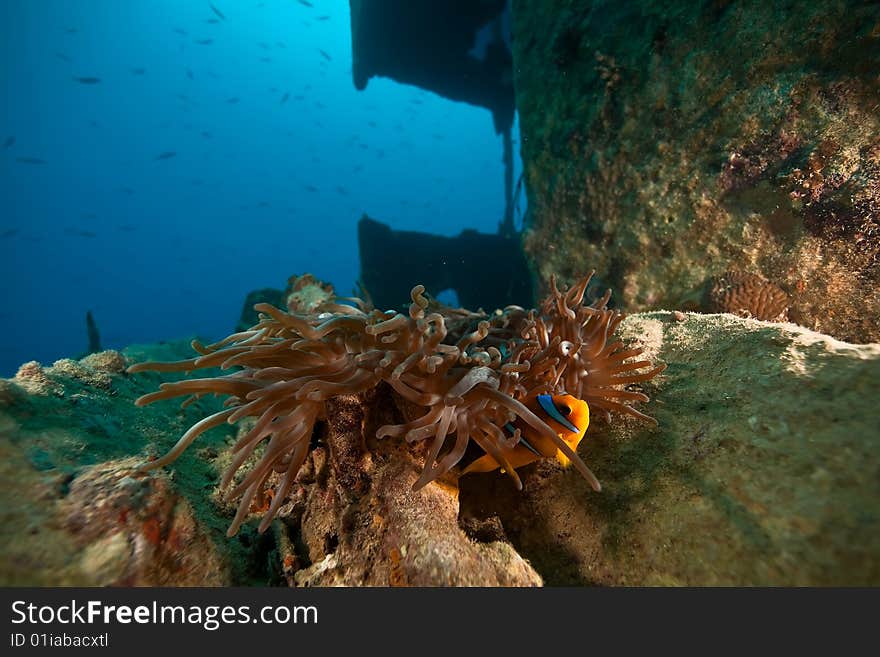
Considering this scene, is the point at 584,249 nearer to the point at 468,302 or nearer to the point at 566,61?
the point at 566,61

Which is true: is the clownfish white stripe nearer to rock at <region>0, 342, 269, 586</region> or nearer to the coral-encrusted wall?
rock at <region>0, 342, 269, 586</region>

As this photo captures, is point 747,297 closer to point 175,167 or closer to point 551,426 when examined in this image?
point 551,426

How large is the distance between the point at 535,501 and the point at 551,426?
1.75 feet

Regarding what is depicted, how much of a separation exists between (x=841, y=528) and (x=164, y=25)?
109978mm

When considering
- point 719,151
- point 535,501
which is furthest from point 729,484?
point 719,151

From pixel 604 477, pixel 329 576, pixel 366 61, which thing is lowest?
pixel 329 576

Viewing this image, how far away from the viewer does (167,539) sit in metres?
1.62

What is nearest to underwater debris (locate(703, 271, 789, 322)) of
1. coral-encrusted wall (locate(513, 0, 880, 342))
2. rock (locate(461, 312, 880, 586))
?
coral-encrusted wall (locate(513, 0, 880, 342))

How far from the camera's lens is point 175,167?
363ft

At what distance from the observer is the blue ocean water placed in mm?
72188

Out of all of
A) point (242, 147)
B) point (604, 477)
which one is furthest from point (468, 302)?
point (242, 147)

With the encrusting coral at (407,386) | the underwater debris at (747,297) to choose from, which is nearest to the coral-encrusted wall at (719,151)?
the underwater debris at (747,297)

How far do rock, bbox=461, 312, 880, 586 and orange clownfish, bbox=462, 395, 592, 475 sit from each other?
12.8 inches

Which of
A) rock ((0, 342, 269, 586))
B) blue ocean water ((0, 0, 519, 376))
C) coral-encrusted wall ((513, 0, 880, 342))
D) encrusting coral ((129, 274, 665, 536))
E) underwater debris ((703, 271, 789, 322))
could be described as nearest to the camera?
rock ((0, 342, 269, 586))
